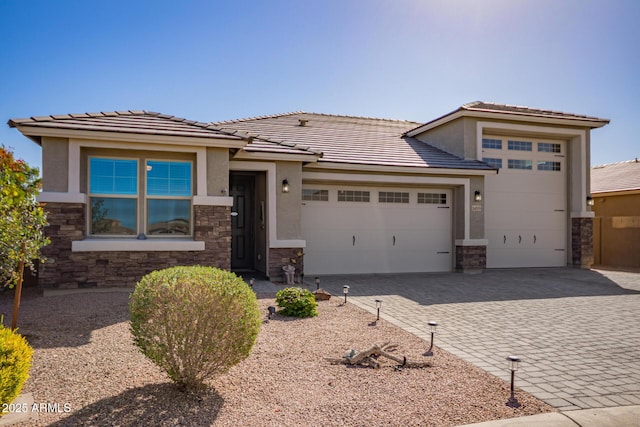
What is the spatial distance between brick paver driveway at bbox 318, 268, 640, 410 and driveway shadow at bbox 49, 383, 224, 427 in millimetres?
3024

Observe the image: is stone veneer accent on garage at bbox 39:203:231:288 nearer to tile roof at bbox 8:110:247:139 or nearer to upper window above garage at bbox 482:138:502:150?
tile roof at bbox 8:110:247:139

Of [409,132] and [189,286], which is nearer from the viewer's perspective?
[189,286]

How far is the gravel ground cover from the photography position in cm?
347

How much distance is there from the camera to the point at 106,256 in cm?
860

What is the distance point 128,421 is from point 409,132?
1478cm

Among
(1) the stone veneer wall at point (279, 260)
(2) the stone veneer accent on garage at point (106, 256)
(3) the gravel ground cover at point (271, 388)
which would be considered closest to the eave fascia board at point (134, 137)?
(2) the stone veneer accent on garage at point (106, 256)

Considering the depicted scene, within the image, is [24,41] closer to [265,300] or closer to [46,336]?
[46,336]

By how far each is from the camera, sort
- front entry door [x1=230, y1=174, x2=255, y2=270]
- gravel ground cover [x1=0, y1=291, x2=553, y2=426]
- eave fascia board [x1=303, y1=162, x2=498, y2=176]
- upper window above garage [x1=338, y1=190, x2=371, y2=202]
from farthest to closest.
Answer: upper window above garage [x1=338, y1=190, x2=371, y2=202] → front entry door [x1=230, y1=174, x2=255, y2=270] → eave fascia board [x1=303, y1=162, x2=498, y2=176] → gravel ground cover [x1=0, y1=291, x2=553, y2=426]

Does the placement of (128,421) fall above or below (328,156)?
below

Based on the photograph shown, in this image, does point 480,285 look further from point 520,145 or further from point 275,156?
point 520,145

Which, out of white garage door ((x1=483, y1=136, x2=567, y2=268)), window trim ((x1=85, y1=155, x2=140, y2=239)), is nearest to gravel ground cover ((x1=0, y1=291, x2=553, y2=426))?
window trim ((x1=85, y1=155, x2=140, y2=239))

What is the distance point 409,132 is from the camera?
16438 mm

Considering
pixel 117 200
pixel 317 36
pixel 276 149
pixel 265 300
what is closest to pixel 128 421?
pixel 265 300

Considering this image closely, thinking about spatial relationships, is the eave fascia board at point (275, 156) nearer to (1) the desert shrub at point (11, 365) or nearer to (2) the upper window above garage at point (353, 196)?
(2) the upper window above garage at point (353, 196)
